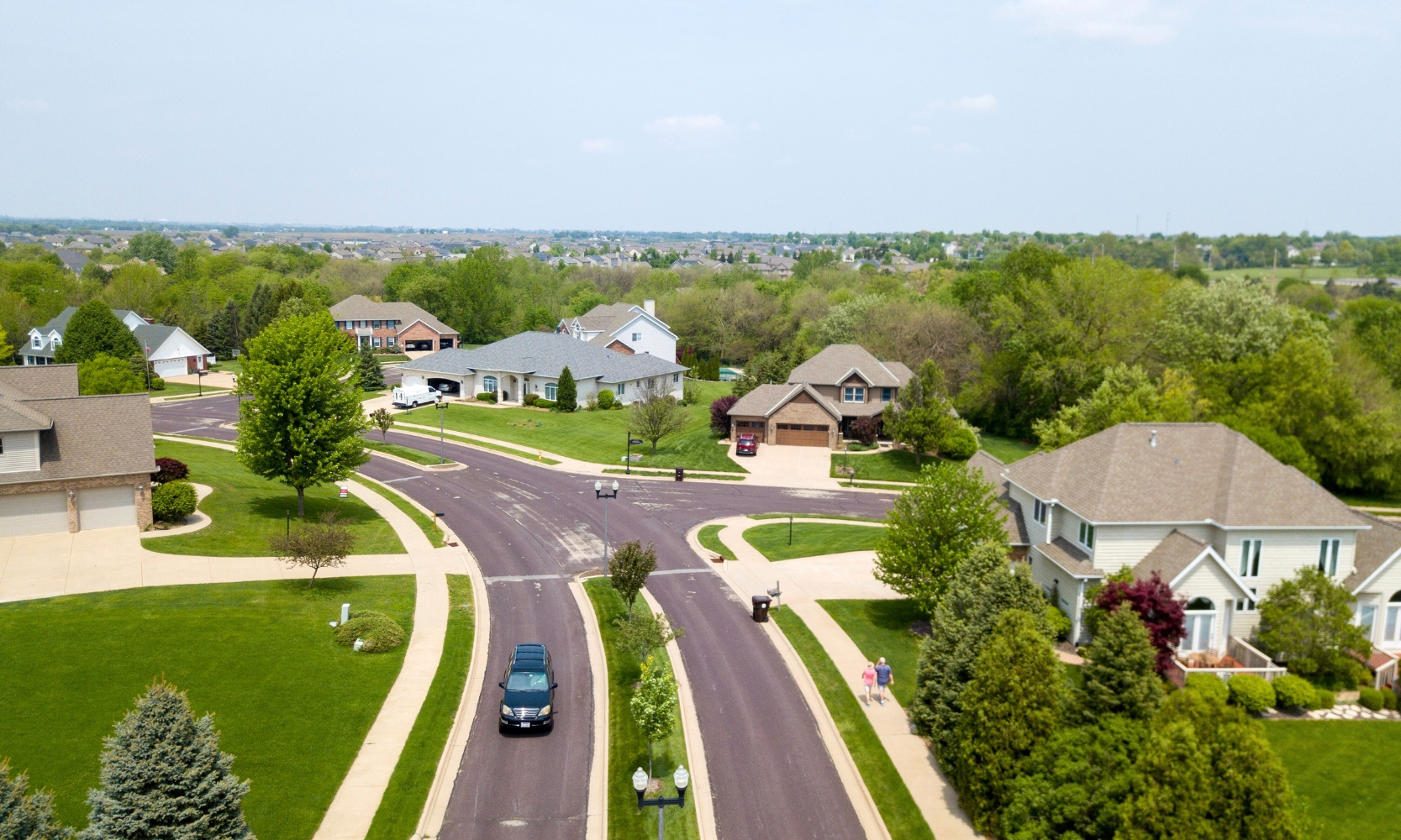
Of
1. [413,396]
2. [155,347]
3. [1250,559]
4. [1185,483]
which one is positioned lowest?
[413,396]

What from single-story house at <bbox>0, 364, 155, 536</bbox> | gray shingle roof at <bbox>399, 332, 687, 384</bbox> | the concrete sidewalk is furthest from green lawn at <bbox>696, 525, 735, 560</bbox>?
gray shingle roof at <bbox>399, 332, 687, 384</bbox>

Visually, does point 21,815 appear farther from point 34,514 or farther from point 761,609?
point 34,514

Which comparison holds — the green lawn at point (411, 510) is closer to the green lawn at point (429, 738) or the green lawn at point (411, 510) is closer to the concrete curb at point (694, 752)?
the green lawn at point (429, 738)

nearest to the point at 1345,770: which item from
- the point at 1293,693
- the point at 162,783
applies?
the point at 1293,693

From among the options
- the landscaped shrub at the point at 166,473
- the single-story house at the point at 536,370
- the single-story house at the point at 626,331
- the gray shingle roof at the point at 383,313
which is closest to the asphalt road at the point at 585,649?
the landscaped shrub at the point at 166,473

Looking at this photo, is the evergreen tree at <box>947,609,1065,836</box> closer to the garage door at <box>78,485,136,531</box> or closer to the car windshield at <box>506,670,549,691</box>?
the car windshield at <box>506,670,549,691</box>
